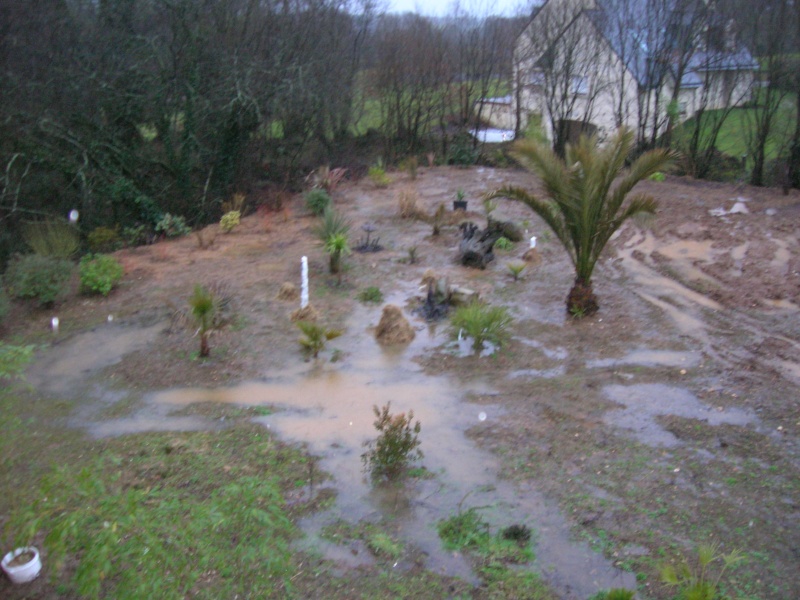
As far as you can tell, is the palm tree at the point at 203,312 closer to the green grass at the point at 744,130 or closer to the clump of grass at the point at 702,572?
the clump of grass at the point at 702,572

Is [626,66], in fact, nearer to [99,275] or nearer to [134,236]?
[134,236]

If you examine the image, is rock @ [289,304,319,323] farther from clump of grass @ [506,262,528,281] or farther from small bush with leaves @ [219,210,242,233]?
small bush with leaves @ [219,210,242,233]

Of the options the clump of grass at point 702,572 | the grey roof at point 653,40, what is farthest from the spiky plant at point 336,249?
the grey roof at point 653,40

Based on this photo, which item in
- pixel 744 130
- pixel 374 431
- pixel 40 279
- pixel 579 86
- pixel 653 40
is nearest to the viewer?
pixel 374 431

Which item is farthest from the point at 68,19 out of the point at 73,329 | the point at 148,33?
the point at 73,329

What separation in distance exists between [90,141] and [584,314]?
11.3m

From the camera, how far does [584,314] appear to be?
990 centimetres

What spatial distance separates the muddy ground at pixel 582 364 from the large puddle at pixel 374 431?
0.05 metres

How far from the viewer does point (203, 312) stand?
8180mm

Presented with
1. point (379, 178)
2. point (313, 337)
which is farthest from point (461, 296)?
point (379, 178)

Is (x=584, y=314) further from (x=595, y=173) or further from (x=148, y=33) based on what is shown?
(x=148, y=33)

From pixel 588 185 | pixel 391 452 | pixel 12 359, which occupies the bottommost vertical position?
pixel 391 452

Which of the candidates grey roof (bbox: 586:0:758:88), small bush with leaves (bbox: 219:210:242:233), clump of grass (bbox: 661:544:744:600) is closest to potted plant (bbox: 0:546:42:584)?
clump of grass (bbox: 661:544:744:600)

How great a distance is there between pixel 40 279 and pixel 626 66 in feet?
56.9
